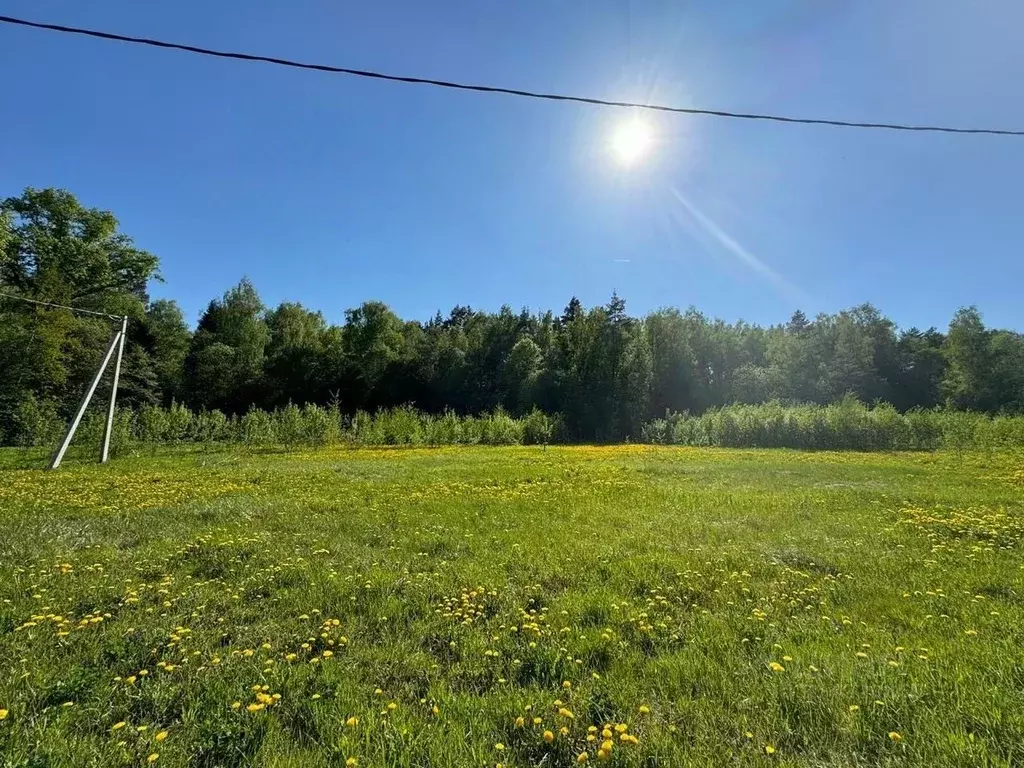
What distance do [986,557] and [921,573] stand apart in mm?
1438

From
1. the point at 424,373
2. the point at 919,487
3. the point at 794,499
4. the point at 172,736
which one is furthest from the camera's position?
the point at 424,373

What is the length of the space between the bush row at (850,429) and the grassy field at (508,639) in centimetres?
2619

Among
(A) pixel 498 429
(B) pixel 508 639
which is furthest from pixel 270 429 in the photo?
(B) pixel 508 639

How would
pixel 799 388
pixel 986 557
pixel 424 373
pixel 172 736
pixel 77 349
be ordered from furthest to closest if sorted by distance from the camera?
pixel 424 373, pixel 799 388, pixel 77 349, pixel 986 557, pixel 172 736

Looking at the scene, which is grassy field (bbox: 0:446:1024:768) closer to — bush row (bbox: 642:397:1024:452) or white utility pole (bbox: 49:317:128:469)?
white utility pole (bbox: 49:317:128:469)

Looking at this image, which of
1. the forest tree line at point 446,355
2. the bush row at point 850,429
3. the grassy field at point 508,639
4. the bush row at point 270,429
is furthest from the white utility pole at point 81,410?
the bush row at point 850,429

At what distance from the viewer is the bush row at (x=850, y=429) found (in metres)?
29.4

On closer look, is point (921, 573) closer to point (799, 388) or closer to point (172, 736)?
point (172, 736)

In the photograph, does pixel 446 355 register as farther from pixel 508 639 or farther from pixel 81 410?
pixel 508 639

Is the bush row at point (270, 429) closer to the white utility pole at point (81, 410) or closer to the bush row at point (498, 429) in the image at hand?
the bush row at point (498, 429)

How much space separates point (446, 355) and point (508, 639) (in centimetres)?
5870

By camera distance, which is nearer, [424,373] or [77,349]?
[77,349]

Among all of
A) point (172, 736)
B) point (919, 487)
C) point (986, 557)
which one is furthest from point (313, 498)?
point (919, 487)

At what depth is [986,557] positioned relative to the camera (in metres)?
6.34
